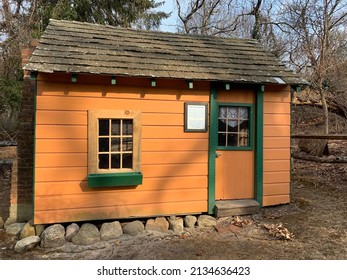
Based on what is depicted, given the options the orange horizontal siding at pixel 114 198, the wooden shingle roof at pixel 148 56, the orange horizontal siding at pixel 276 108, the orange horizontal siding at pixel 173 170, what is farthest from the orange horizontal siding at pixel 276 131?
the orange horizontal siding at pixel 114 198

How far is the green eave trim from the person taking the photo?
515cm

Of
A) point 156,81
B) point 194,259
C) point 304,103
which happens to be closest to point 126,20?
point 304,103

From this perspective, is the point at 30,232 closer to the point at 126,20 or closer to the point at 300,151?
the point at 300,151

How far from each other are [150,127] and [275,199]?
3104 mm

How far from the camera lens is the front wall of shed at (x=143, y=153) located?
16.6 ft

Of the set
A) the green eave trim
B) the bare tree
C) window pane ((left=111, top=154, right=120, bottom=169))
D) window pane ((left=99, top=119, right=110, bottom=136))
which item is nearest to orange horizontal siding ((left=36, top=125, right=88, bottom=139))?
window pane ((left=99, top=119, right=110, bottom=136))

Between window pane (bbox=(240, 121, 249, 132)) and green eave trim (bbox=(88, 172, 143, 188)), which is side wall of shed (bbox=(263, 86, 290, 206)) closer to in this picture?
window pane (bbox=(240, 121, 249, 132))

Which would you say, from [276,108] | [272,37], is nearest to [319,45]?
[272,37]

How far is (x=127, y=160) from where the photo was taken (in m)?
5.48

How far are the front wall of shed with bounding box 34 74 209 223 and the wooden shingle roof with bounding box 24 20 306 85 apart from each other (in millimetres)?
253

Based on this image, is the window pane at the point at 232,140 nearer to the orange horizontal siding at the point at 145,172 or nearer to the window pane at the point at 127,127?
the orange horizontal siding at the point at 145,172

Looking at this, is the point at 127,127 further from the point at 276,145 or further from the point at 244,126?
the point at 276,145

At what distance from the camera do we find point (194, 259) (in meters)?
4.23
